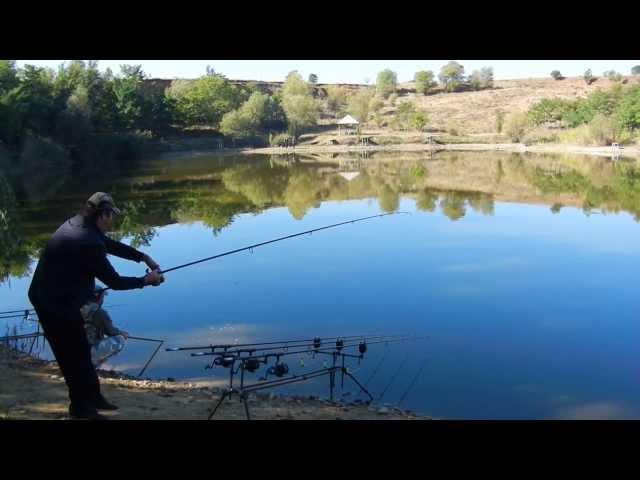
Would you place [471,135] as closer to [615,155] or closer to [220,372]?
[615,155]

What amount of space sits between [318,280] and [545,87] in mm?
73403

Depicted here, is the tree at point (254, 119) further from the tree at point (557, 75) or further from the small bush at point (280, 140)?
the tree at point (557, 75)

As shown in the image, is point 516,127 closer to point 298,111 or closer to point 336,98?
point 298,111

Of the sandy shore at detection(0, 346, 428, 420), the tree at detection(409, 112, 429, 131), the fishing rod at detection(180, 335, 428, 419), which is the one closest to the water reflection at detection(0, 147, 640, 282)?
the sandy shore at detection(0, 346, 428, 420)

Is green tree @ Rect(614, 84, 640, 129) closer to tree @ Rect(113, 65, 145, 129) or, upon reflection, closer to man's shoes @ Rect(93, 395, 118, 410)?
tree @ Rect(113, 65, 145, 129)

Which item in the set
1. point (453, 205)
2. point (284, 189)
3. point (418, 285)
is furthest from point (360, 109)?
point (418, 285)

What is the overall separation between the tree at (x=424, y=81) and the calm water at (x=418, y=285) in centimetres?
5810

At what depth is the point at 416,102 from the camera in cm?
7388

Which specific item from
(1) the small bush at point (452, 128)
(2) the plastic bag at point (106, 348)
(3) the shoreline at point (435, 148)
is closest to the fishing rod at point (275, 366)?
(2) the plastic bag at point (106, 348)

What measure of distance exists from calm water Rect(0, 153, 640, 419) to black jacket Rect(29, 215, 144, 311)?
3.06 metres

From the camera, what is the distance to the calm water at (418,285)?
21.7 feet

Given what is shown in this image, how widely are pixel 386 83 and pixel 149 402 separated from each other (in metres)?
77.3

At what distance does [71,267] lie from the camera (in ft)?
11.4
